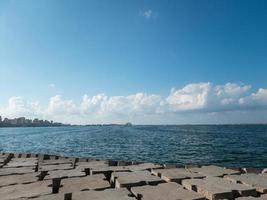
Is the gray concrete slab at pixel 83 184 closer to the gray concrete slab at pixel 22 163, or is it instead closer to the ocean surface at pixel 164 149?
the gray concrete slab at pixel 22 163

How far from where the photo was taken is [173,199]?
496 centimetres

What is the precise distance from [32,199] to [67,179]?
1608mm

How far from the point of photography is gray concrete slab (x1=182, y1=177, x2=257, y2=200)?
512 cm

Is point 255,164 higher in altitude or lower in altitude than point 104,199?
lower

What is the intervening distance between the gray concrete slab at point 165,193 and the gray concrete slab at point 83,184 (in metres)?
0.79

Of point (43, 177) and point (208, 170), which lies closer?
point (43, 177)

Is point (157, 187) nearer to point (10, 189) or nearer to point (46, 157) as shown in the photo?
point (10, 189)

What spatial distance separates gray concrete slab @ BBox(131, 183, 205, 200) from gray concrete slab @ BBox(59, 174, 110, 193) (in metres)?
0.79

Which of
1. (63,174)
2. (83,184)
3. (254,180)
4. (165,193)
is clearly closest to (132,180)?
(83,184)

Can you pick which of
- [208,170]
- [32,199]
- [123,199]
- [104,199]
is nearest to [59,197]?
[32,199]

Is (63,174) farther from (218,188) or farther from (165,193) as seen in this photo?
(218,188)

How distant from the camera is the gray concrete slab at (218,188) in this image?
5121 millimetres

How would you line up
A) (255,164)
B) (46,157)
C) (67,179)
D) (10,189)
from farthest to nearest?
(255,164) < (46,157) < (67,179) < (10,189)

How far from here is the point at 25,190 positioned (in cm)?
565
